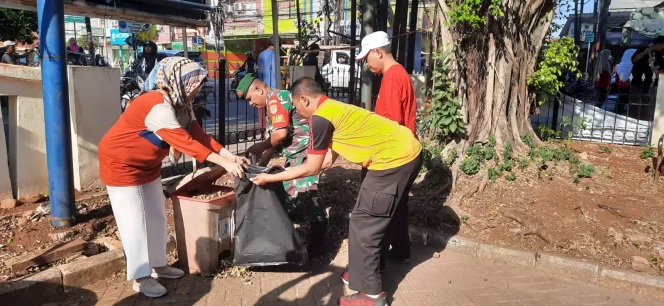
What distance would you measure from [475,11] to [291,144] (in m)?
2.92

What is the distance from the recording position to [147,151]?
11.3 feet

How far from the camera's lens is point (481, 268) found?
14.6 feet

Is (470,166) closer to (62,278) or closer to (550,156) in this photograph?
(550,156)

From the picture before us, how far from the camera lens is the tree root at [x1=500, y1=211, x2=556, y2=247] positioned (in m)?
4.71

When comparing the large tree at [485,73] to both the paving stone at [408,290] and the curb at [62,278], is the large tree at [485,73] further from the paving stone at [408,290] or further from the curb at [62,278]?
the curb at [62,278]

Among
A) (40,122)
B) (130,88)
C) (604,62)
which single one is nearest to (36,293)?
(40,122)

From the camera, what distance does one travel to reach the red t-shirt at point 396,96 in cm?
407

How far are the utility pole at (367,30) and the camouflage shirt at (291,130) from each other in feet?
13.1

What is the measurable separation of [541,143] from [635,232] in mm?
1939

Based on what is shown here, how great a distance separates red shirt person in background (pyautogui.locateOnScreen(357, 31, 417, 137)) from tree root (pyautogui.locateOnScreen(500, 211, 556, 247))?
1613mm

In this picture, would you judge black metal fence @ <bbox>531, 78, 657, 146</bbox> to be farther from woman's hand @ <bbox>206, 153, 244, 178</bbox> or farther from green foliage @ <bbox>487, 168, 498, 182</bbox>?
woman's hand @ <bbox>206, 153, 244, 178</bbox>

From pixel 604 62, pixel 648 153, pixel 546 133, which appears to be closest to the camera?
pixel 648 153

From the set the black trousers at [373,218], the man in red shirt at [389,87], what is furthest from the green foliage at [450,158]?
the black trousers at [373,218]

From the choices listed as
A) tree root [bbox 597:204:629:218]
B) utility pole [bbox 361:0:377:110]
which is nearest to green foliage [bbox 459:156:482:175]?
tree root [bbox 597:204:629:218]
